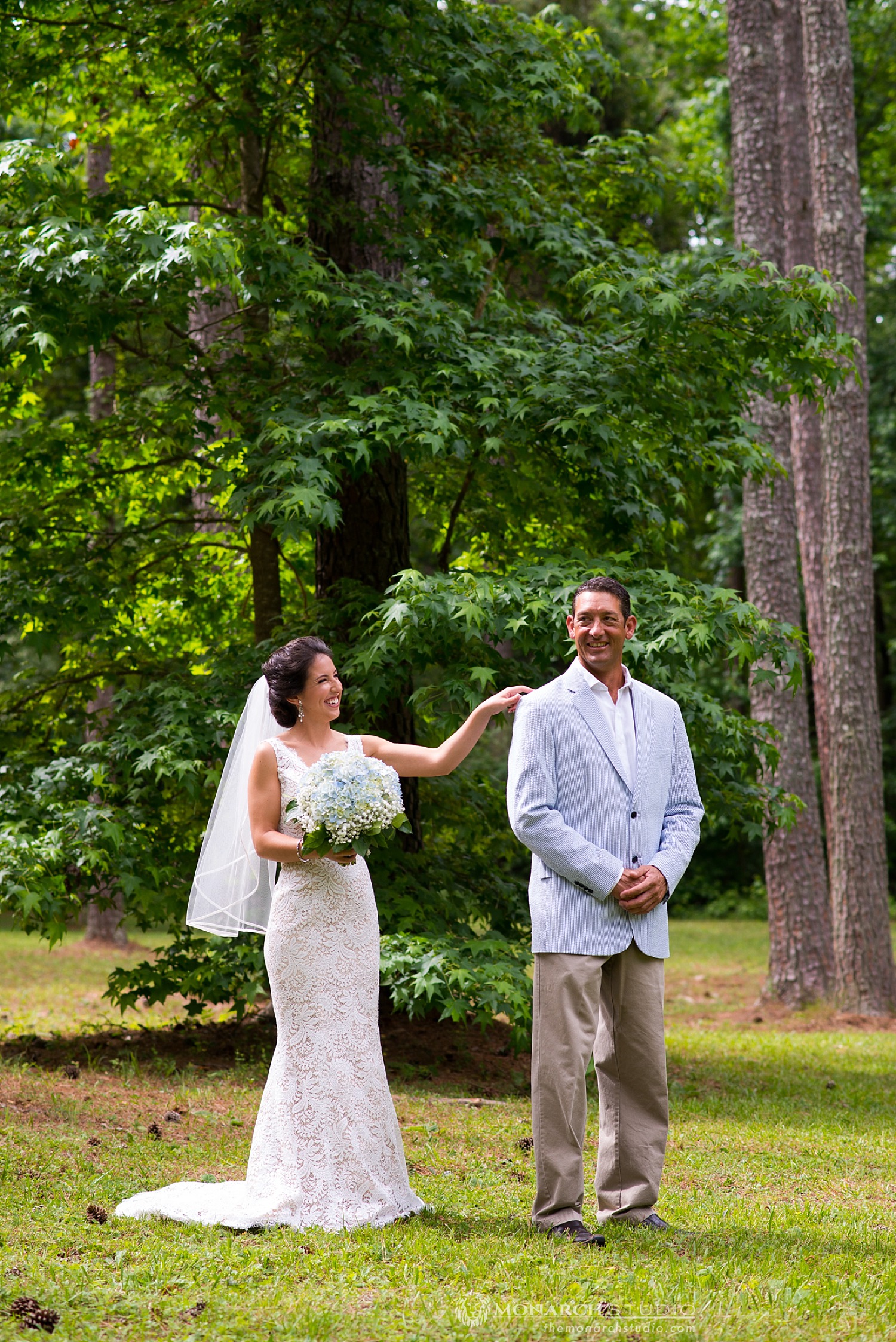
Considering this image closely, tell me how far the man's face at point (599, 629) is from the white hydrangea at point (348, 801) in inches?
32.8

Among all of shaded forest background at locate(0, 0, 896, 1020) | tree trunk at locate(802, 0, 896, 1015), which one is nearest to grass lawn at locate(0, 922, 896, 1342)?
shaded forest background at locate(0, 0, 896, 1020)

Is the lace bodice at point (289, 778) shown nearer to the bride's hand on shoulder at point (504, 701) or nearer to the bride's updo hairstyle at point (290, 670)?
the bride's updo hairstyle at point (290, 670)

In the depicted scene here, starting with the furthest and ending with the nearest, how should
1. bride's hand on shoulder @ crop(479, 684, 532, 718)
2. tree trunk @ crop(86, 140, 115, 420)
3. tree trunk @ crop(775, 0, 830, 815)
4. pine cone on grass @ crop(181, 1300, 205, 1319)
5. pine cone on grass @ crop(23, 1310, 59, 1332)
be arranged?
tree trunk @ crop(86, 140, 115, 420) < tree trunk @ crop(775, 0, 830, 815) < bride's hand on shoulder @ crop(479, 684, 532, 718) < pine cone on grass @ crop(181, 1300, 205, 1319) < pine cone on grass @ crop(23, 1310, 59, 1332)

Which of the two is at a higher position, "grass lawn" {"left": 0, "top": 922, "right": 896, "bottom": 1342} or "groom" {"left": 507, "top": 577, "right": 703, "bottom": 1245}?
"groom" {"left": 507, "top": 577, "right": 703, "bottom": 1245}

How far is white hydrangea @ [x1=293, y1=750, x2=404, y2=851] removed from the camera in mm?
4516

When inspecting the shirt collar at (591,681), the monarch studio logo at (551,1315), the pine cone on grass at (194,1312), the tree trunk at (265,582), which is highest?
the tree trunk at (265,582)

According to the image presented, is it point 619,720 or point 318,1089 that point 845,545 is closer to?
point 619,720

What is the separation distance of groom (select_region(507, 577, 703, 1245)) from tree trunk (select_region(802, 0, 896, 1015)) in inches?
298

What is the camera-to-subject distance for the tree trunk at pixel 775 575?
39.8ft

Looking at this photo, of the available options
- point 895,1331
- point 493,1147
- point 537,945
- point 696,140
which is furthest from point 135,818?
point 696,140

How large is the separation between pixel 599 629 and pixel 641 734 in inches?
16.0

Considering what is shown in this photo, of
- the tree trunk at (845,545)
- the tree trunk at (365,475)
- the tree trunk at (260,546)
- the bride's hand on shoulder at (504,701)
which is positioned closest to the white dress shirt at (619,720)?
the bride's hand on shoulder at (504,701)

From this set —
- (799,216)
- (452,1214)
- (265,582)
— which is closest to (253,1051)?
(265,582)

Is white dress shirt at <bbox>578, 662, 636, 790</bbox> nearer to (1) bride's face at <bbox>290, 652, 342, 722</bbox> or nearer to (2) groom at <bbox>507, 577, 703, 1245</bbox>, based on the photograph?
(2) groom at <bbox>507, 577, 703, 1245</bbox>
